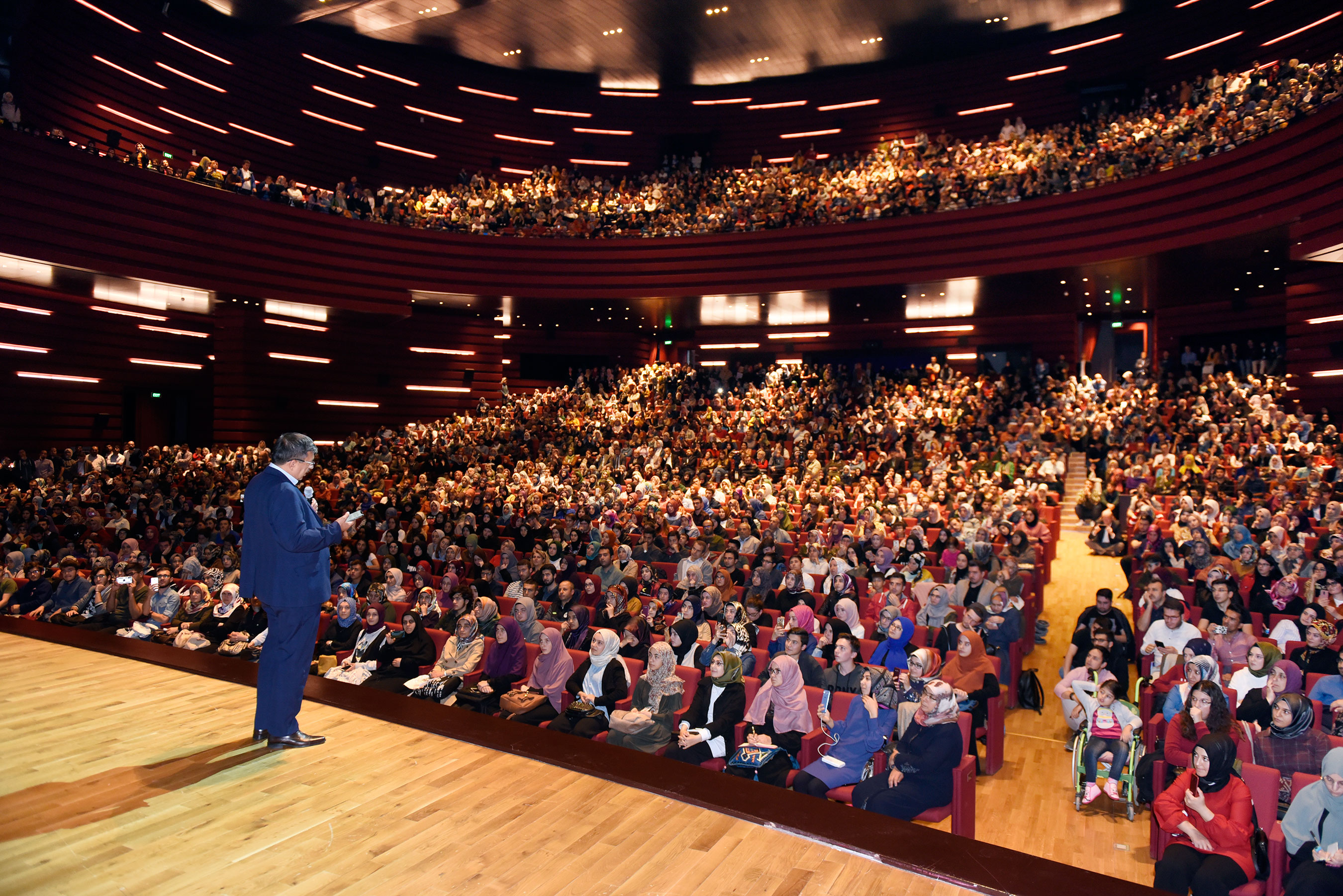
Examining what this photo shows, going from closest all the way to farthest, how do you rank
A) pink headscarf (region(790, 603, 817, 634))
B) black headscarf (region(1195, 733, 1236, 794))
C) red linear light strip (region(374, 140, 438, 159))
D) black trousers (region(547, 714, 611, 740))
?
black headscarf (region(1195, 733, 1236, 794)), black trousers (region(547, 714, 611, 740)), pink headscarf (region(790, 603, 817, 634)), red linear light strip (region(374, 140, 438, 159))

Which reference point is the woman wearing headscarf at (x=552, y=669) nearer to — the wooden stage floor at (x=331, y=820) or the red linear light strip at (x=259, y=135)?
the wooden stage floor at (x=331, y=820)

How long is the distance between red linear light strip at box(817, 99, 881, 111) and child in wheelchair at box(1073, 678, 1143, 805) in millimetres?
17166

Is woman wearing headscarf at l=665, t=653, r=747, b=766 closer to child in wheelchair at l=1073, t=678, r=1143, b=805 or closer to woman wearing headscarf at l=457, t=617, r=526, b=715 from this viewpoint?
woman wearing headscarf at l=457, t=617, r=526, b=715

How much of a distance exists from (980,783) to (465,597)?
363 cm

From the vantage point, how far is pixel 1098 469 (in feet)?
37.2

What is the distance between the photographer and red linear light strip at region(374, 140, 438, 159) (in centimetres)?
1823

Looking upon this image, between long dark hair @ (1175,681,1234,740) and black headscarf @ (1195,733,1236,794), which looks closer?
black headscarf @ (1195,733,1236,794)

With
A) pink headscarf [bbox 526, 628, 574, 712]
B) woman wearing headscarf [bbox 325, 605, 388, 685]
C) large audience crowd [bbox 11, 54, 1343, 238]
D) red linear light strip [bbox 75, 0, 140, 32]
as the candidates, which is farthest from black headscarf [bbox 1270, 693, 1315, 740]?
red linear light strip [bbox 75, 0, 140, 32]

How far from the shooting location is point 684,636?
5.37 metres

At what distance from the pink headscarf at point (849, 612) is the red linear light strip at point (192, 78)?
50.4 ft

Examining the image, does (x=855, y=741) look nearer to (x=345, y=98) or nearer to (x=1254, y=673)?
(x=1254, y=673)

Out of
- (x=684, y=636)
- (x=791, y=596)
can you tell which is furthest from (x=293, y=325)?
(x=684, y=636)

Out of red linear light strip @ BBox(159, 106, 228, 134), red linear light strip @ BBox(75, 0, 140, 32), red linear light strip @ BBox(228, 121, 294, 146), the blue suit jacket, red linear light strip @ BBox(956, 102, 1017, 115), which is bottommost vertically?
the blue suit jacket

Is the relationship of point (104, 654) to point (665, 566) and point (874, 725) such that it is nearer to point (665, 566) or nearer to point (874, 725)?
point (874, 725)
